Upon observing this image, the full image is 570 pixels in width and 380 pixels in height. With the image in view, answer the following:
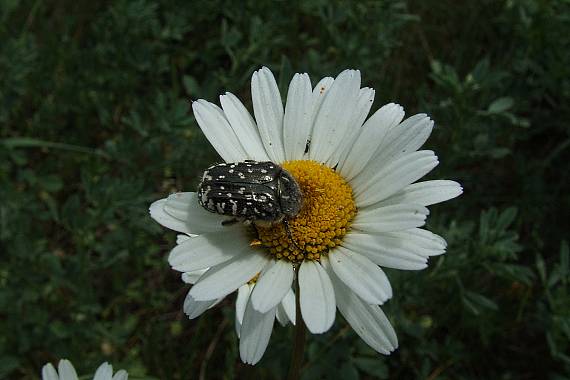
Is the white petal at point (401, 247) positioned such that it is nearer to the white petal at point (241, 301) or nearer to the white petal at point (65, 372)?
the white petal at point (241, 301)

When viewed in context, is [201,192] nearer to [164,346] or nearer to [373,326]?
[373,326]

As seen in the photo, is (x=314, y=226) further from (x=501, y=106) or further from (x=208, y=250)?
(x=501, y=106)

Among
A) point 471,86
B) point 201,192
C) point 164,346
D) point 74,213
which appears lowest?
point 164,346

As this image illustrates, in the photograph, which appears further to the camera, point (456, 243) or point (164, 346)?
point (164, 346)

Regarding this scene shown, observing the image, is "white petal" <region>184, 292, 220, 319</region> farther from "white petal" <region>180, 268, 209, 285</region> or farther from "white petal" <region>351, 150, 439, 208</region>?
"white petal" <region>351, 150, 439, 208</region>

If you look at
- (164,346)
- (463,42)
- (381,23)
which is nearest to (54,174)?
(164,346)

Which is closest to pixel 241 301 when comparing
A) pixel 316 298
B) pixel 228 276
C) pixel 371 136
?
pixel 228 276

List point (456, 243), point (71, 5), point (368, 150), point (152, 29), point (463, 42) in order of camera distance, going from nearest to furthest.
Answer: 1. point (368, 150)
2. point (456, 243)
3. point (152, 29)
4. point (463, 42)
5. point (71, 5)
